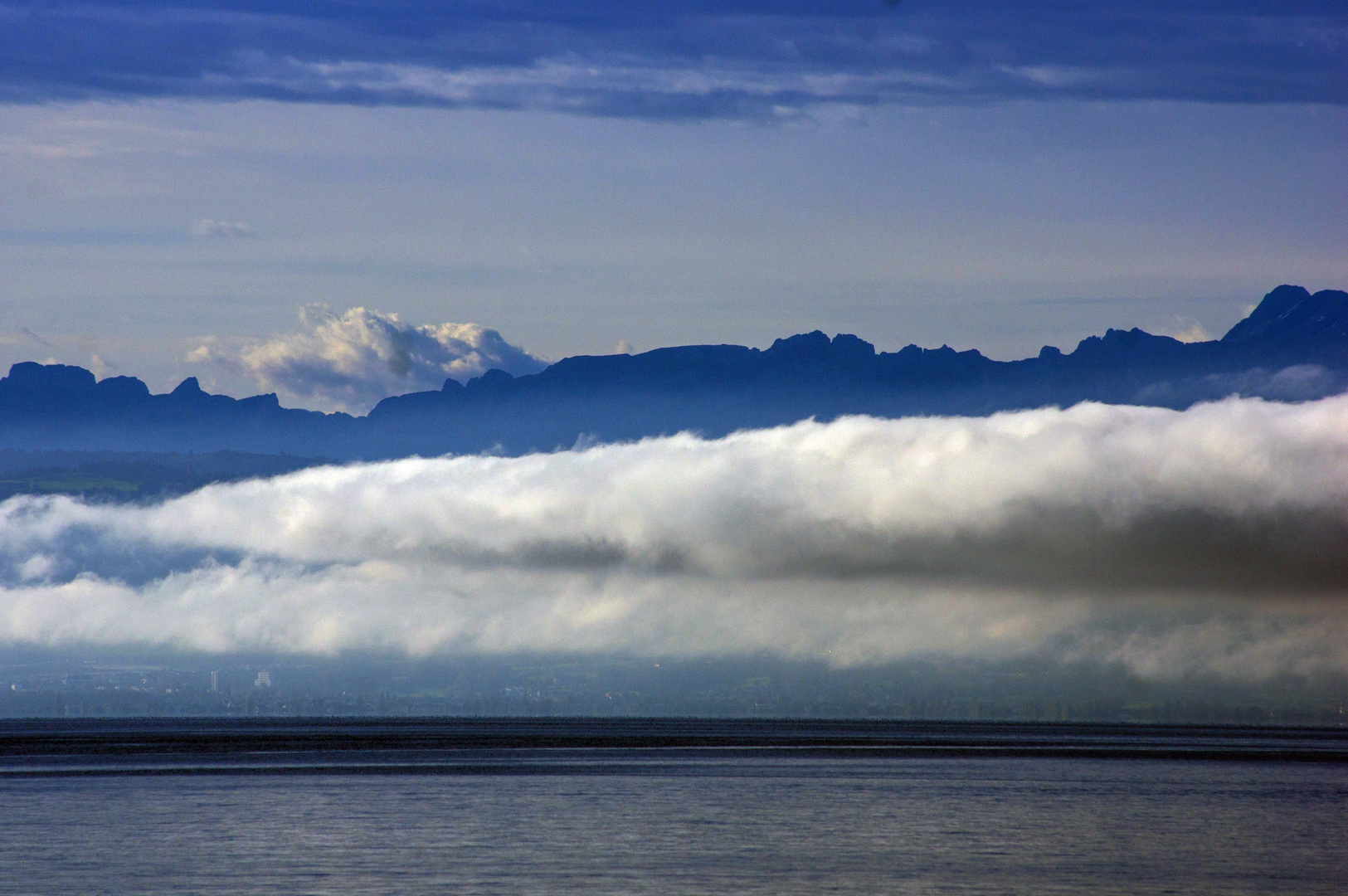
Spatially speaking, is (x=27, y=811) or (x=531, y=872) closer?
(x=531, y=872)

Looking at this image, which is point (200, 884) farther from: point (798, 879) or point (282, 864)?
point (798, 879)

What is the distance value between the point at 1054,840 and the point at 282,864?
74389 mm

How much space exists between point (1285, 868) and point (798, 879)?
45.0m

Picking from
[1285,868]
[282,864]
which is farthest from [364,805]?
[1285,868]

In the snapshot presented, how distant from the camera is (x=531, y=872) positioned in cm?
11538

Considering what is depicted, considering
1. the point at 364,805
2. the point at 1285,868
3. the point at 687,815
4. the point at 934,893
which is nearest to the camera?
the point at 934,893

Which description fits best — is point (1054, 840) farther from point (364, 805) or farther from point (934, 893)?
point (364, 805)

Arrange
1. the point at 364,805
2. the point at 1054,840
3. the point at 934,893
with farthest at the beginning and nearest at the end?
the point at 364,805, the point at 1054,840, the point at 934,893

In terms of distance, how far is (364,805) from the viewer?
17675 cm

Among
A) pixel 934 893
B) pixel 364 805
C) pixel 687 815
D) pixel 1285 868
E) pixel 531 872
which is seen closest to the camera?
pixel 934 893

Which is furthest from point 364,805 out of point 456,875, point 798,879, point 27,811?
point 798,879

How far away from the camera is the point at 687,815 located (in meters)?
165

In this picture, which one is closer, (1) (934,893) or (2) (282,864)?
(1) (934,893)

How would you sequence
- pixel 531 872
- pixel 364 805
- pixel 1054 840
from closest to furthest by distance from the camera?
1. pixel 531 872
2. pixel 1054 840
3. pixel 364 805
